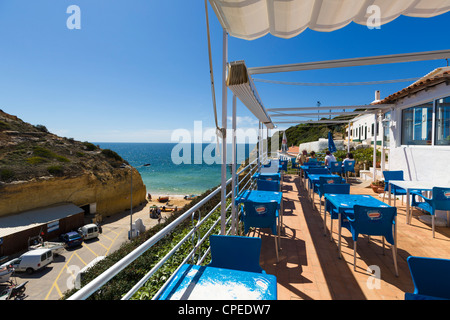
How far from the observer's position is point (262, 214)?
2.77 m

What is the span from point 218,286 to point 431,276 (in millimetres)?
1247

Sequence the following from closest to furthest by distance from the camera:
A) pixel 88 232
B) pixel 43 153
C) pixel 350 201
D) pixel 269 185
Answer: pixel 350 201, pixel 269 185, pixel 88 232, pixel 43 153

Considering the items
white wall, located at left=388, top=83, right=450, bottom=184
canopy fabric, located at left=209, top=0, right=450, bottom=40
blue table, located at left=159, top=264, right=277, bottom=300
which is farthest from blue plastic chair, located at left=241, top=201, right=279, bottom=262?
white wall, located at left=388, top=83, right=450, bottom=184

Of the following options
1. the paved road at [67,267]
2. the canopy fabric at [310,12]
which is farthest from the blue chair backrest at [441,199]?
the paved road at [67,267]

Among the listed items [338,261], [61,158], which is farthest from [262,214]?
[61,158]

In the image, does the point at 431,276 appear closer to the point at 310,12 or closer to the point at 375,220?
the point at 375,220

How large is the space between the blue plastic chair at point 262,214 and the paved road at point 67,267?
11795 millimetres

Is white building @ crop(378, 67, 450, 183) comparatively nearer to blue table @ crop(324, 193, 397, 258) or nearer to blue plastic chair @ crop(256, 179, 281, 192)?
blue table @ crop(324, 193, 397, 258)

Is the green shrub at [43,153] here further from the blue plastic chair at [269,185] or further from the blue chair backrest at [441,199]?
the blue chair backrest at [441,199]

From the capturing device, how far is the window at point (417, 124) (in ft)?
16.0

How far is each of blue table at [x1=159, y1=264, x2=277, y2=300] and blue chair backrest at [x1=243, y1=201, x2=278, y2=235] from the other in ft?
4.99

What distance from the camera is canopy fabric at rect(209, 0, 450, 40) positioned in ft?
5.03
